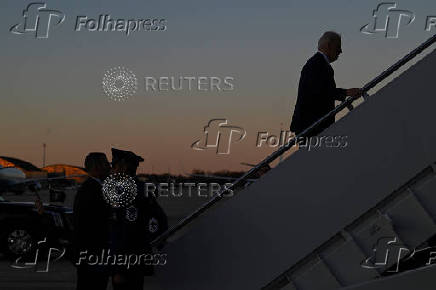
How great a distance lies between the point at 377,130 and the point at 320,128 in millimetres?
1034

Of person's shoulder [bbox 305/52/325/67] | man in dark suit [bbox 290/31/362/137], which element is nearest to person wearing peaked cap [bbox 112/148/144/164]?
man in dark suit [bbox 290/31/362/137]

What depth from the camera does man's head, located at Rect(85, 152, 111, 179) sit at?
17.5 ft

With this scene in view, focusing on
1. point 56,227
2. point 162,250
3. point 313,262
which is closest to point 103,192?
point 162,250

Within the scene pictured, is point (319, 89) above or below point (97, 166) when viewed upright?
above

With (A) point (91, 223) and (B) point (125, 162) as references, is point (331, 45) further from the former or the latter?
(A) point (91, 223)

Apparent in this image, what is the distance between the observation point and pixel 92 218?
5262 millimetres

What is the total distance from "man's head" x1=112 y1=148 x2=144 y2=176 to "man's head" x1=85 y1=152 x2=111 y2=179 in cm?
13

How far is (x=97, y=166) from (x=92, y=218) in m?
0.38

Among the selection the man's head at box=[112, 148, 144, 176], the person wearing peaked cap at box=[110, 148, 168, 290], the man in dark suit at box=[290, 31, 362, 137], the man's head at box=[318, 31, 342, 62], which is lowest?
the person wearing peaked cap at box=[110, 148, 168, 290]

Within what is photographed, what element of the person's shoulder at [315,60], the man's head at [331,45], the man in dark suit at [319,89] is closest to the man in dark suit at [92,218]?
the man in dark suit at [319,89]

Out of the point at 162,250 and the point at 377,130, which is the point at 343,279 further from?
the point at 162,250

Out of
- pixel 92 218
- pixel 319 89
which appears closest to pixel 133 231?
pixel 92 218

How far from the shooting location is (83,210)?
527 centimetres

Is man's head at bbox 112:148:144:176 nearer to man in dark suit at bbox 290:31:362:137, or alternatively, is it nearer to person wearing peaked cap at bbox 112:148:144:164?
person wearing peaked cap at bbox 112:148:144:164
